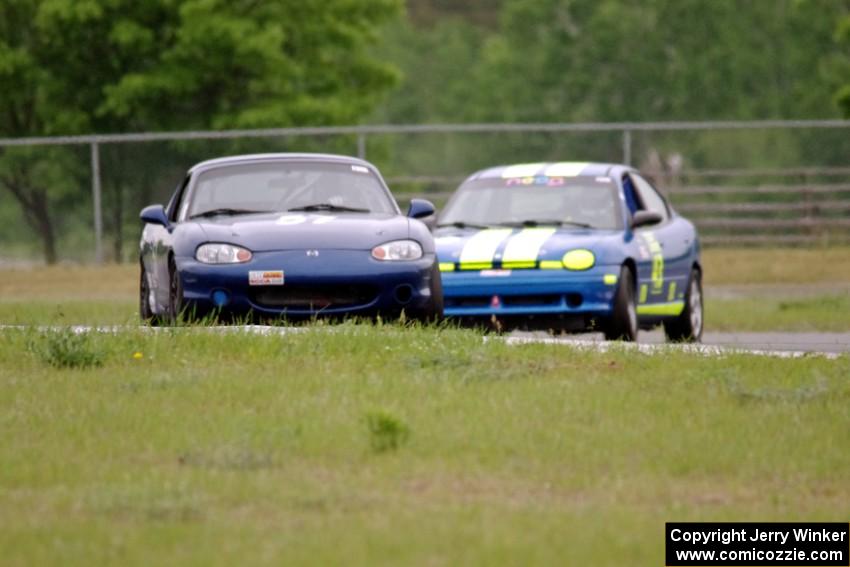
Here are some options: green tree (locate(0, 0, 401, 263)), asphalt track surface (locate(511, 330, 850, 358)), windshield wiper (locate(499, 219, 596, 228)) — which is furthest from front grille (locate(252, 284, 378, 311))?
green tree (locate(0, 0, 401, 263))

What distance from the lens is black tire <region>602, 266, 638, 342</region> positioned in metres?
13.6

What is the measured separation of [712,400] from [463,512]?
8.85ft

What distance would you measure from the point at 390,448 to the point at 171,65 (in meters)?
29.4

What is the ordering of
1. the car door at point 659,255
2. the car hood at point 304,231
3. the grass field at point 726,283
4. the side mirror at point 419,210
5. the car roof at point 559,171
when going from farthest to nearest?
1. the grass field at point 726,283
2. the car roof at point 559,171
3. the car door at point 659,255
4. the side mirror at point 419,210
5. the car hood at point 304,231

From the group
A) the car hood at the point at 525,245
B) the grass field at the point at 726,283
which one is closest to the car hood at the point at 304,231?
the car hood at the point at 525,245

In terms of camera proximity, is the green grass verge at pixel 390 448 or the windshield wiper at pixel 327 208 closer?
the green grass verge at pixel 390 448

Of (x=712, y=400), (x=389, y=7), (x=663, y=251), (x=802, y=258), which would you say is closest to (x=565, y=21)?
(x=389, y=7)

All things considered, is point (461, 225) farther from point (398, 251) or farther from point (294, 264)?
point (294, 264)

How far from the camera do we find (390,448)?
7.47m

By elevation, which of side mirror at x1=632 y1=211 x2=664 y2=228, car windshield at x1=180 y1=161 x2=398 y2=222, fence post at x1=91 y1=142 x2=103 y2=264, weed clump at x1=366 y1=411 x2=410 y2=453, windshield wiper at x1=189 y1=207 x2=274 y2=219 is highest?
car windshield at x1=180 y1=161 x2=398 y2=222

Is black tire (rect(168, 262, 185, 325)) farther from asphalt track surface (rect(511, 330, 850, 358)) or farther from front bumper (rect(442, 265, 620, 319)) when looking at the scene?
front bumper (rect(442, 265, 620, 319))

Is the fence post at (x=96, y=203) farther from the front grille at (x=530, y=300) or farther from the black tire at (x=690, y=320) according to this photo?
the front grille at (x=530, y=300)

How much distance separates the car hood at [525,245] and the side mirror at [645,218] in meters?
0.25

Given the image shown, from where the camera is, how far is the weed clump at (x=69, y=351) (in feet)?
32.2
